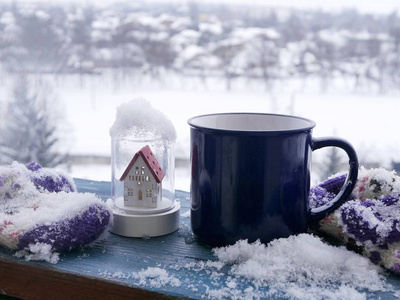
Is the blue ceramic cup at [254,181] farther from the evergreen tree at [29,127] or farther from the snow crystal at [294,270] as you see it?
the evergreen tree at [29,127]

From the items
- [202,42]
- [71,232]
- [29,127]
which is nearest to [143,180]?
[71,232]

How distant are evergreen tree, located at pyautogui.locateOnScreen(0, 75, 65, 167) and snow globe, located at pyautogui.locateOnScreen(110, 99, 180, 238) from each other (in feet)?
5.88

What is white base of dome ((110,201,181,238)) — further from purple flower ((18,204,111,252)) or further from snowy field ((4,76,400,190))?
snowy field ((4,76,400,190))

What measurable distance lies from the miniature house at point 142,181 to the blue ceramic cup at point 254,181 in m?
0.07

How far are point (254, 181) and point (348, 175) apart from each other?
14cm

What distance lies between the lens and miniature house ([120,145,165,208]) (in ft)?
2.21

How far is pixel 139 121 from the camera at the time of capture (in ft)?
2.27

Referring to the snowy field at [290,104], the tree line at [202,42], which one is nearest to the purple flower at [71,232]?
the snowy field at [290,104]

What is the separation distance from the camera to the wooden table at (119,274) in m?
0.52

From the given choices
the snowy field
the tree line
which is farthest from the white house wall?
the tree line

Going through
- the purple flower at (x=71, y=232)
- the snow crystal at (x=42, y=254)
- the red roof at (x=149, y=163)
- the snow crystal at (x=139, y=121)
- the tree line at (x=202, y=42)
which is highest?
the tree line at (x=202, y=42)

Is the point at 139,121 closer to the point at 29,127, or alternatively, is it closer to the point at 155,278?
the point at 155,278

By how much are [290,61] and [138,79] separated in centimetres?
67

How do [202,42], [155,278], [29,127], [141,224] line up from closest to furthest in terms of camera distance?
[155,278] < [141,224] < [202,42] < [29,127]
